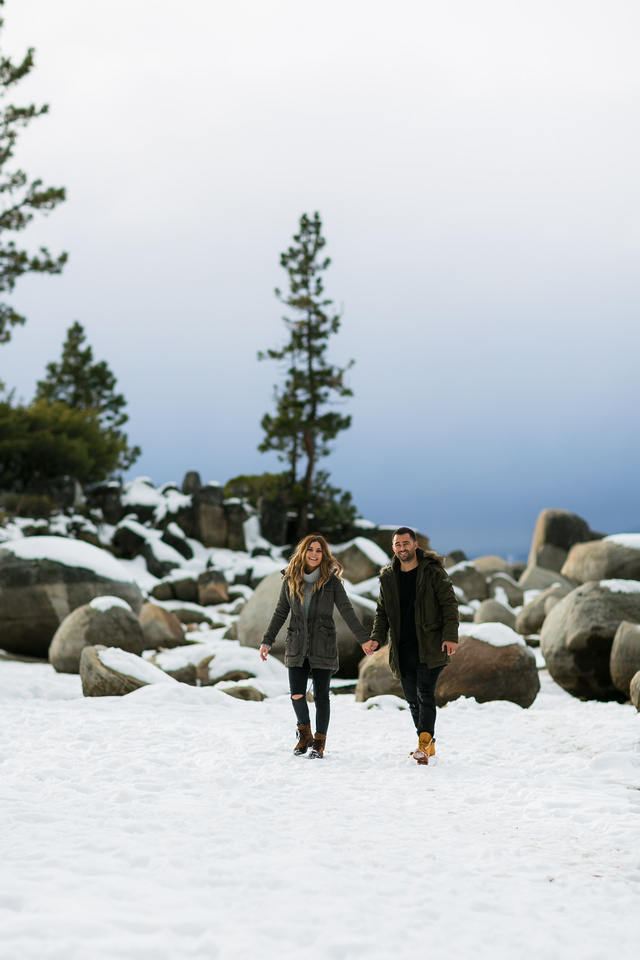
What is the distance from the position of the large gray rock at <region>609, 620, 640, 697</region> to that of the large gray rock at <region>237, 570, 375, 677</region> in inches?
141

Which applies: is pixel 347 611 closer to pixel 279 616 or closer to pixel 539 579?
pixel 279 616

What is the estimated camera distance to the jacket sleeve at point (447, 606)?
233 inches

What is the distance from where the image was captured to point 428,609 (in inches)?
238

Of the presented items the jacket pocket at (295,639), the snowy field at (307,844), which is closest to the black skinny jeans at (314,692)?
the jacket pocket at (295,639)

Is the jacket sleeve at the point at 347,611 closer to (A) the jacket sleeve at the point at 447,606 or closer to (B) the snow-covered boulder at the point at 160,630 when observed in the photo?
(A) the jacket sleeve at the point at 447,606

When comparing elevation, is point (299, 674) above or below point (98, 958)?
above

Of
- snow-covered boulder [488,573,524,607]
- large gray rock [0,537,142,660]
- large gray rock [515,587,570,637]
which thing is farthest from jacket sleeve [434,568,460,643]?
snow-covered boulder [488,573,524,607]

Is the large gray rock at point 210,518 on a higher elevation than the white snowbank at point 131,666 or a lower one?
higher

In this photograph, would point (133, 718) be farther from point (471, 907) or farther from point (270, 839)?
point (471, 907)

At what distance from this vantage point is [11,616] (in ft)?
42.4

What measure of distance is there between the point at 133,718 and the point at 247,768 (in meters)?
2.15

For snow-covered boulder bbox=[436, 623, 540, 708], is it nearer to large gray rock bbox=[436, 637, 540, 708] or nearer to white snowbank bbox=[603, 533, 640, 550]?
large gray rock bbox=[436, 637, 540, 708]

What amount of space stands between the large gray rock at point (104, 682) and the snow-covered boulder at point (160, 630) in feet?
17.6

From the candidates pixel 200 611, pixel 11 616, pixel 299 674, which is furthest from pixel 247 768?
pixel 200 611
